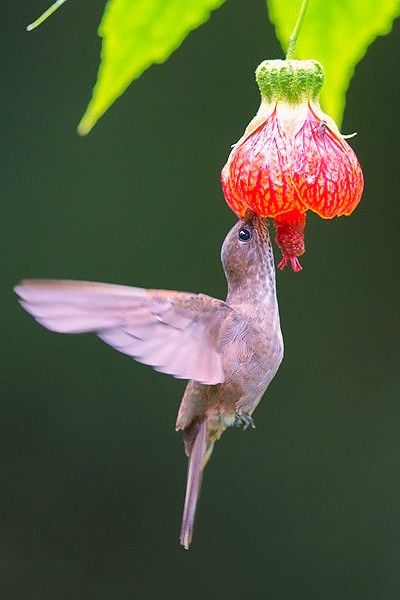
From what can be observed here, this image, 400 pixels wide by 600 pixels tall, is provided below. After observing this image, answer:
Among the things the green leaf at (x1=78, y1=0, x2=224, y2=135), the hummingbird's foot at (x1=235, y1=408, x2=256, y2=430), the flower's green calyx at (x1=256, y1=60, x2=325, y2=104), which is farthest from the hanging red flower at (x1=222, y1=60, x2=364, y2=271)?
the hummingbird's foot at (x1=235, y1=408, x2=256, y2=430)

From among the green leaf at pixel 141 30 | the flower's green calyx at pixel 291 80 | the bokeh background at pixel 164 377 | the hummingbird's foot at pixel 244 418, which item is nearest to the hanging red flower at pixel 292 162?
the flower's green calyx at pixel 291 80

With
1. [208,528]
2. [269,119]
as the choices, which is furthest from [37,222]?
[269,119]

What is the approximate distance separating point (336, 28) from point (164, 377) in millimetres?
2819

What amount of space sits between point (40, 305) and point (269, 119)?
0.99 feet

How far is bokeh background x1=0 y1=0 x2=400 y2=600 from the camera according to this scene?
3.68 metres

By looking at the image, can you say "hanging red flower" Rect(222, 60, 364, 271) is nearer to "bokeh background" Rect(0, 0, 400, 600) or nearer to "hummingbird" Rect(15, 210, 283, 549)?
"hummingbird" Rect(15, 210, 283, 549)

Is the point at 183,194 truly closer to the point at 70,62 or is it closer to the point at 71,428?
the point at 70,62

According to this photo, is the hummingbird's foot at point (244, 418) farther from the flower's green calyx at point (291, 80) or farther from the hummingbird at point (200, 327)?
the flower's green calyx at point (291, 80)

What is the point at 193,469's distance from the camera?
1394mm

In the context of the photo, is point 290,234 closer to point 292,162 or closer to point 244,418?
point 292,162

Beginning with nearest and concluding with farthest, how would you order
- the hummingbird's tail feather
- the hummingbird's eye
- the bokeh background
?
the hummingbird's eye
the hummingbird's tail feather
the bokeh background

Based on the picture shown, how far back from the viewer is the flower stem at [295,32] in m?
0.94

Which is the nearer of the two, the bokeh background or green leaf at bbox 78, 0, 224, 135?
green leaf at bbox 78, 0, 224, 135

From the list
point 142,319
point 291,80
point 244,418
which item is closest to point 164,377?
point 244,418
